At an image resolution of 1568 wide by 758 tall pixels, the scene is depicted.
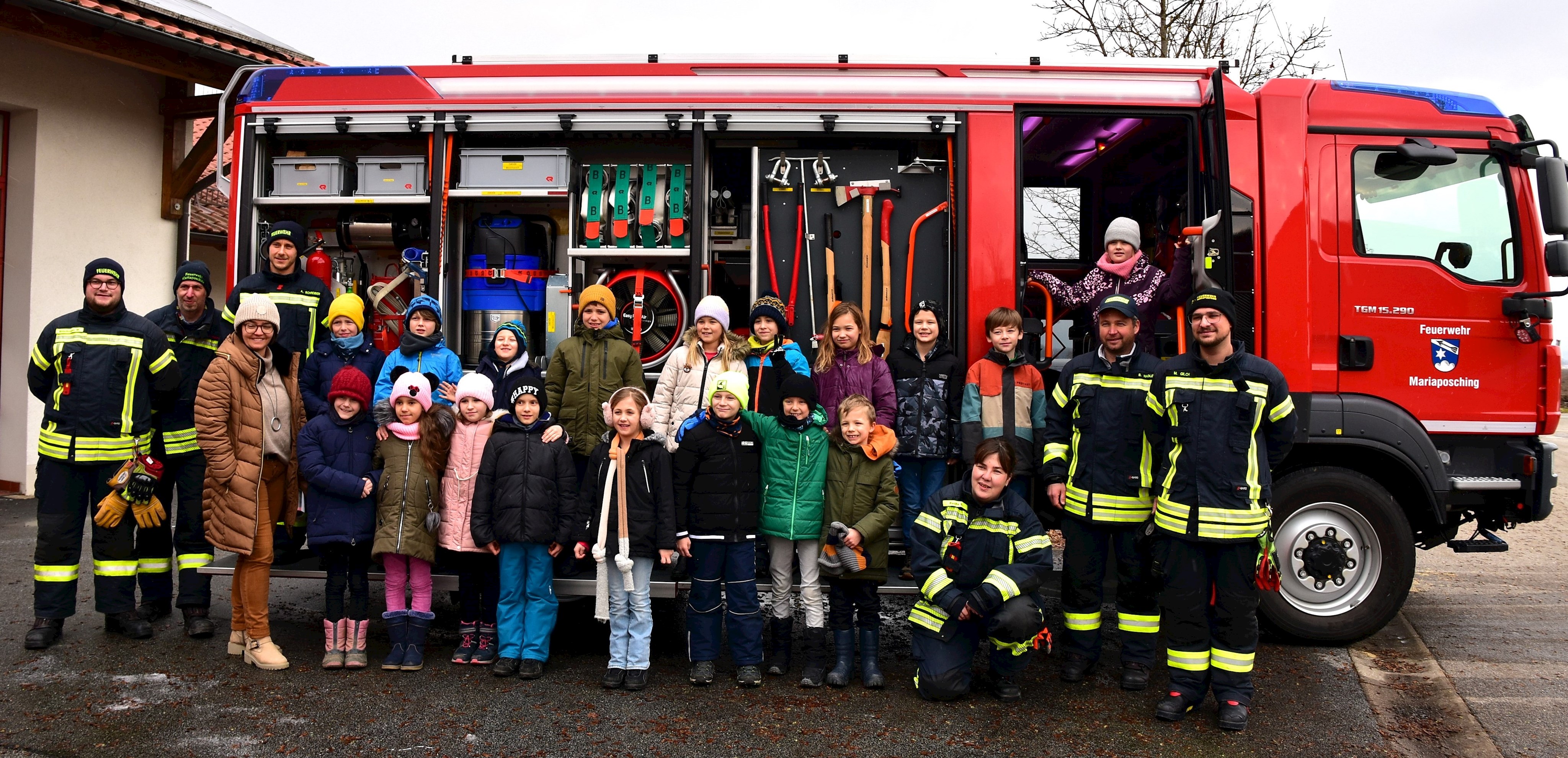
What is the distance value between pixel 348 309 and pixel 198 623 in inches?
71.3

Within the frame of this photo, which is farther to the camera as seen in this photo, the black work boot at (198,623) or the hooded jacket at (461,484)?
the black work boot at (198,623)

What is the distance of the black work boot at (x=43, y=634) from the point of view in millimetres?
4887

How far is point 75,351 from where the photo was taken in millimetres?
4922

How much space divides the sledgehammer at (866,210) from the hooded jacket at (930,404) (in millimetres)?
485

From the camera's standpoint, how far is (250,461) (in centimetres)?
462

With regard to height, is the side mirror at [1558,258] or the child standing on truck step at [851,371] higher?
the side mirror at [1558,258]

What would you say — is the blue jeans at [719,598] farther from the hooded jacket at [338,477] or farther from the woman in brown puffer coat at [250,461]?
the woman in brown puffer coat at [250,461]

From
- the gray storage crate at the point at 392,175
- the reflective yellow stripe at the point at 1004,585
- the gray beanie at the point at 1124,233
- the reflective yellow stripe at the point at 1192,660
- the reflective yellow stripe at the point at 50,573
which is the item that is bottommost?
the reflective yellow stripe at the point at 1192,660

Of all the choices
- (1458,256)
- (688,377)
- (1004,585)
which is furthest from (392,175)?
(1458,256)

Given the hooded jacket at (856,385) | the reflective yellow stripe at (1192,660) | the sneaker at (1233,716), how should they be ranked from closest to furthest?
the sneaker at (1233,716), the reflective yellow stripe at (1192,660), the hooded jacket at (856,385)

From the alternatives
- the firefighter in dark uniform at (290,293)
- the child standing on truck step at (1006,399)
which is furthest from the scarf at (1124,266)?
the firefighter in dark uniform at (290,293)

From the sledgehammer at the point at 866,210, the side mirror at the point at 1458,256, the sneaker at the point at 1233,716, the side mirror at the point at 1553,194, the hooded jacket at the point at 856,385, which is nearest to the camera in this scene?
the sneaker at the point at 1233,716

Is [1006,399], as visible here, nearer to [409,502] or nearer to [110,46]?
[409,502]

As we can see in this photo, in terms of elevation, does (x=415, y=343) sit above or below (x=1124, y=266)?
below
